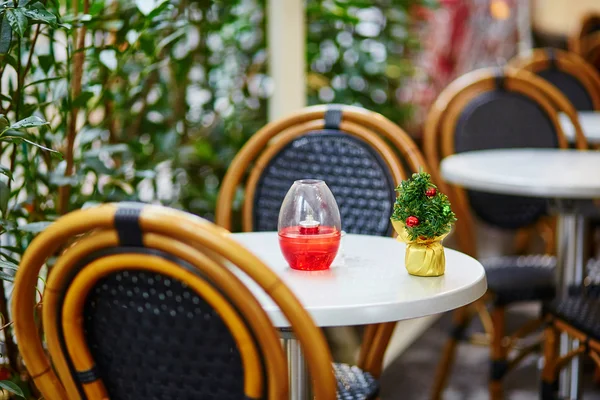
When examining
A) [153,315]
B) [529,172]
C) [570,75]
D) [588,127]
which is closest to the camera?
[153,315]

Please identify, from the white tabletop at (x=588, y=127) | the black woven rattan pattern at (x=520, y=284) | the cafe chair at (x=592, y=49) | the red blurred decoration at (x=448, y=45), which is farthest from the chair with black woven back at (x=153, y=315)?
the cafe chair at (x=592, y=49)

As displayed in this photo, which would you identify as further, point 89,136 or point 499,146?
point 499,146

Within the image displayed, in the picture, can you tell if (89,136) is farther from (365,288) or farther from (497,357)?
(497,357)

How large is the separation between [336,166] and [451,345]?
86 cm

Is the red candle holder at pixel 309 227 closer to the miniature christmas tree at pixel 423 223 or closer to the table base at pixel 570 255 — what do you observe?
the miniature christmas tree at pixel 423 223

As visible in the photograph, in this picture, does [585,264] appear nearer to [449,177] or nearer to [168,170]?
[449,177]

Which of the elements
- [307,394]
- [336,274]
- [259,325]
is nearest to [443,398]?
[307,394]

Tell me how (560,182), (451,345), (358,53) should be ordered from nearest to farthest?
(560,182) < (451,345) < (358,53)

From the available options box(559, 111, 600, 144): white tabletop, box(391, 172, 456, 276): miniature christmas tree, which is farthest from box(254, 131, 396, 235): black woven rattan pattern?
box(559, 111, 600, 144): white tabletop

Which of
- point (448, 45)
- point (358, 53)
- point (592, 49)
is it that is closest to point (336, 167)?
point (358, 53)

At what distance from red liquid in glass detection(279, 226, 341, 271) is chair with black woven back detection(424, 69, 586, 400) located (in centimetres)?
110

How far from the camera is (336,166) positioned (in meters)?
1.85

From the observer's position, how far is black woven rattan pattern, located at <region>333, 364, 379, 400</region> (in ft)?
4.95

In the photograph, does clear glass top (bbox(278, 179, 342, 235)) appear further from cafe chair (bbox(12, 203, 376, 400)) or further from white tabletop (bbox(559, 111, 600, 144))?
white tabletop (bbox(559, 111, 600, 144))
